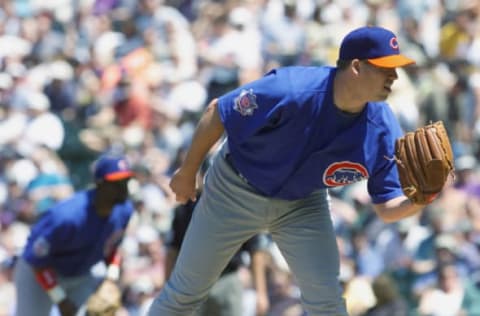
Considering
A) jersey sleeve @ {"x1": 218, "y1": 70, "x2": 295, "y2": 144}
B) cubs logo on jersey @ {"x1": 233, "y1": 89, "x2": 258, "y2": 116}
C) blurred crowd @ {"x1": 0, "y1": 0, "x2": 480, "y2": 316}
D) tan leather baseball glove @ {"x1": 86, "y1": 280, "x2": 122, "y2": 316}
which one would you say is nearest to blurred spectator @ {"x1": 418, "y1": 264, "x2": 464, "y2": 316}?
blurred crowd @ {"x1": 0, "y1": 0, "x2": 480, "y2": 316}

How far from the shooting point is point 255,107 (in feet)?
16.6

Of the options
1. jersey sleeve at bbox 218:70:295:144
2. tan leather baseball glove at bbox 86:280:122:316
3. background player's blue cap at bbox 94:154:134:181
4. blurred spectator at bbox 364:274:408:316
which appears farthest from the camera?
blurred spectator at bbox 364:274:408:316

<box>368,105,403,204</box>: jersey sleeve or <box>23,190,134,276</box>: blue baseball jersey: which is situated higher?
<box>368,105,403,204</box>: jersey sleeve

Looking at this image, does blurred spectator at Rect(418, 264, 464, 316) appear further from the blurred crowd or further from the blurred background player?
the blurred background player

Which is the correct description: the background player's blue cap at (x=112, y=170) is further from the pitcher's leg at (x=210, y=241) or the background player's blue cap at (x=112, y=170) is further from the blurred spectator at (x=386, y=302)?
the blurred spectator at (x=386, y=302)

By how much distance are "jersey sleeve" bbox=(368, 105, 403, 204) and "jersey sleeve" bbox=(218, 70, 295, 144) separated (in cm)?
47

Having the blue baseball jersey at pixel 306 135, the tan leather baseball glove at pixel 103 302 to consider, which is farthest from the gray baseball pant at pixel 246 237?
the tan leather baseball glove at pixel 103 302

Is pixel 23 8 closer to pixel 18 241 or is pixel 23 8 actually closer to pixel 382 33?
pixel 18 241

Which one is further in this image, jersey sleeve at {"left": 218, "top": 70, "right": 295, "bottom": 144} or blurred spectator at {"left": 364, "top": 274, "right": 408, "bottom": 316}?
blurred spectator at {"left": 364, "top": 274, "right": 408, "bottom": 316}

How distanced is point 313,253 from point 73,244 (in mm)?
2231

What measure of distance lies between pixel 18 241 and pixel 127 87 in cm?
253

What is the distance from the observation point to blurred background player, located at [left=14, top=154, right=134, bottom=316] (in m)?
6.92

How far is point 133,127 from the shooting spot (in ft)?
39.4

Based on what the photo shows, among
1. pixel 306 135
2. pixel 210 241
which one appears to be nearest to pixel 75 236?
pixel 210 241
